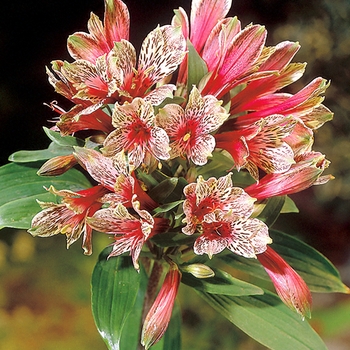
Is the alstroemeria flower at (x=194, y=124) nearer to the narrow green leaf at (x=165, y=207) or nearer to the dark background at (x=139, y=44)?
the narrow green leaf at (x=165, y=207)

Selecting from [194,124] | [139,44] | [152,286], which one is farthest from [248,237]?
[139,44]

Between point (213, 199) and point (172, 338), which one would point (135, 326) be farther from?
point (213, 199)

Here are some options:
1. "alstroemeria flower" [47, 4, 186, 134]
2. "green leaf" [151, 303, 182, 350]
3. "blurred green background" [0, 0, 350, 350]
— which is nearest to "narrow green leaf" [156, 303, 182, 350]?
"green leaf" [151, 303, 182, 350]

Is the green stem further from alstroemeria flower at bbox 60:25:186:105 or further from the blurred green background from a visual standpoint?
the blurred green background

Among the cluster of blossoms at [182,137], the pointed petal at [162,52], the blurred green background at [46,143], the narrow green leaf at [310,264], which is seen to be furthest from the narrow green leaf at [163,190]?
the blurred green background at [46,143]

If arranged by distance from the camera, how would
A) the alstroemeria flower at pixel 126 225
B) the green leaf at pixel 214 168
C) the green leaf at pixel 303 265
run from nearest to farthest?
the alstroemeria flower at pixel 126 225 < the green leaf at pixel 214 168 < the green leaf at pixel 303 265

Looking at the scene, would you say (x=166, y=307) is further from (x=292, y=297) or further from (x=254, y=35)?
(x=254, y=35)
